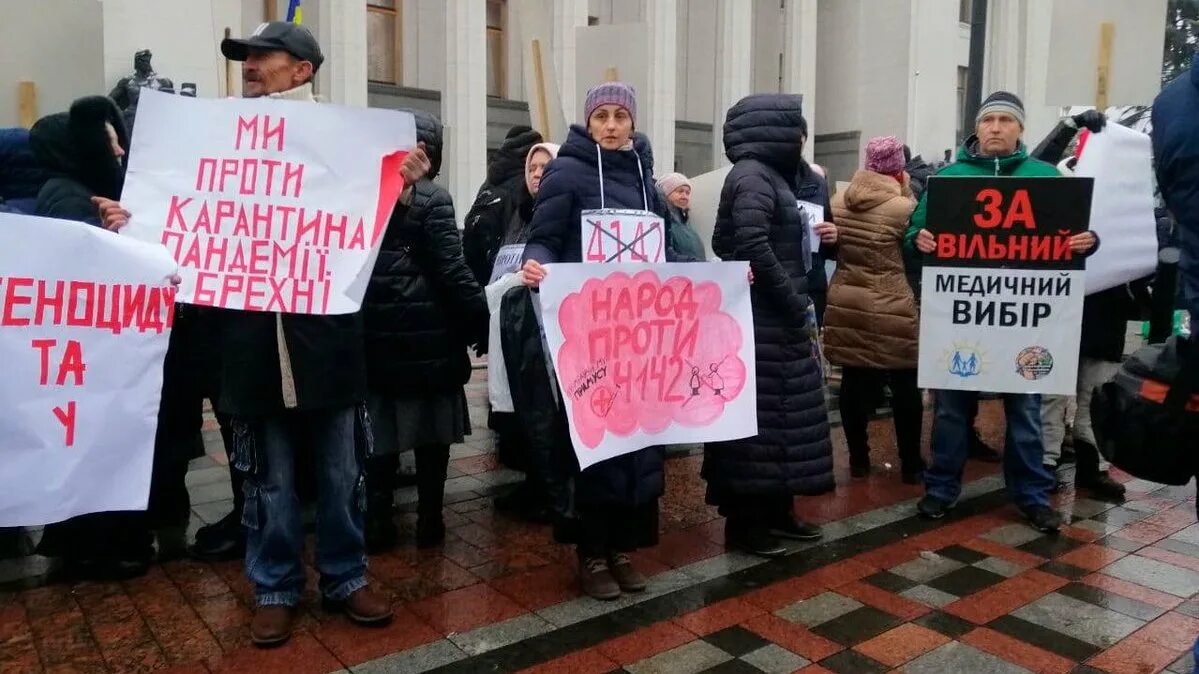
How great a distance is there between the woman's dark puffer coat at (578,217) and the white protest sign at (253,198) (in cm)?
68

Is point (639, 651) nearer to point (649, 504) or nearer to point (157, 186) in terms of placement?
point (649, 504)

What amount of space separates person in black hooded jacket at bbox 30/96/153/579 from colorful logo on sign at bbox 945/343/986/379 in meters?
3.78

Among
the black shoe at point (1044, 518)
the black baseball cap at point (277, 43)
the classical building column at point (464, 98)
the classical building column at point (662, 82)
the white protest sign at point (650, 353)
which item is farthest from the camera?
the classical building column at point (662, 82)

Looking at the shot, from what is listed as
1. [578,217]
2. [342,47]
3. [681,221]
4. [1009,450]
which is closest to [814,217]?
[681,221]

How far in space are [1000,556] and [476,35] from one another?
1703 cm

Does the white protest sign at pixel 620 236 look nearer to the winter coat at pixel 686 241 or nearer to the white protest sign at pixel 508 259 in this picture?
the white protest sign at pixel 508 259

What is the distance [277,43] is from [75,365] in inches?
49.6

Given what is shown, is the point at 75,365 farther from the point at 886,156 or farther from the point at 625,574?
the point at 886,156

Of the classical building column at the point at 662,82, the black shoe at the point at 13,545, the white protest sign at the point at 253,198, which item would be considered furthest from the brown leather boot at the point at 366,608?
the classical building column at the point at 662,82

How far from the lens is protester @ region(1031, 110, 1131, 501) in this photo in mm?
5207

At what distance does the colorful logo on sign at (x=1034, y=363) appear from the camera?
15.3ft

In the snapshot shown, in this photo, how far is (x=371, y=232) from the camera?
3.34 m

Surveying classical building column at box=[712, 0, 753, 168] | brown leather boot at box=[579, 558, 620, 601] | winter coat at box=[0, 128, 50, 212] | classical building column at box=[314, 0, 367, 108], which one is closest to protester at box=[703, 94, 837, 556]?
brown leather boot at box=[579, 558, 620, 601]

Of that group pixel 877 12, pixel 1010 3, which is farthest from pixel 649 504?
pixel 1010 3
